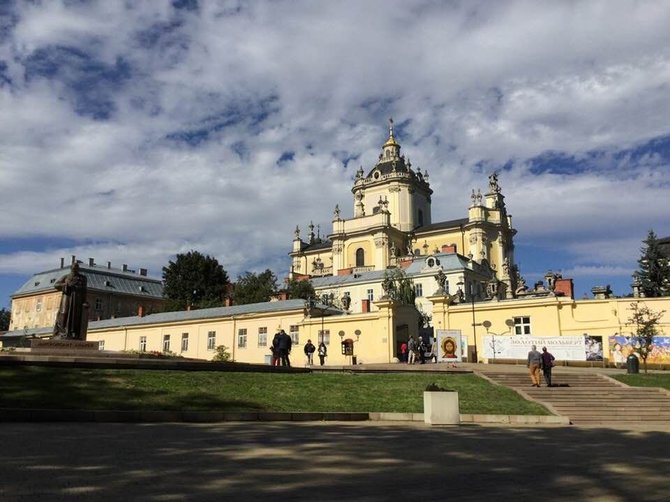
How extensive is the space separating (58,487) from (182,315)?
1951 inches

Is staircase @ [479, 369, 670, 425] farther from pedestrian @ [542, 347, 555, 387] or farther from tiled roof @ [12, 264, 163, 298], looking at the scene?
tiled roof @ [12, 264, 163, 298]

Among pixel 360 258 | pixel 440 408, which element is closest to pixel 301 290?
pixel 360 258

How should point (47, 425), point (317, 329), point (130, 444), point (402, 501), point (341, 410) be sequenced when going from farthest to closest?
point (317, 329)
point (341, 410)
point (47, 425)
point (130, 444)
point (402, 501)

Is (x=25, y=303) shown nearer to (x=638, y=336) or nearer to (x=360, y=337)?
(x=360, y=337)

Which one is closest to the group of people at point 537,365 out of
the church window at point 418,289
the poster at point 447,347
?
the poster at point 447,347

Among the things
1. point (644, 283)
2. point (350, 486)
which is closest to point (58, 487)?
point (350, 486)

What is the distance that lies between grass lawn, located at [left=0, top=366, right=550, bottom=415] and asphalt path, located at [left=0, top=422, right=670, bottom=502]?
229cm

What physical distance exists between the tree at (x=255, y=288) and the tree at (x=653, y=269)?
38299 millimetres

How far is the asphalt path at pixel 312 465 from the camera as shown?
6.37 meters

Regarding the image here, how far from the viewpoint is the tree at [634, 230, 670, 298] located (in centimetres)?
5320

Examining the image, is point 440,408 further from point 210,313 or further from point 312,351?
point 210,313

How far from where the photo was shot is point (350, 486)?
6738mm

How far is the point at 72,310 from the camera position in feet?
77.3

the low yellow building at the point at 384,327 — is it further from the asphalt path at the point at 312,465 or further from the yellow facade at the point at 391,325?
the asphalt path at the point at 312,465
